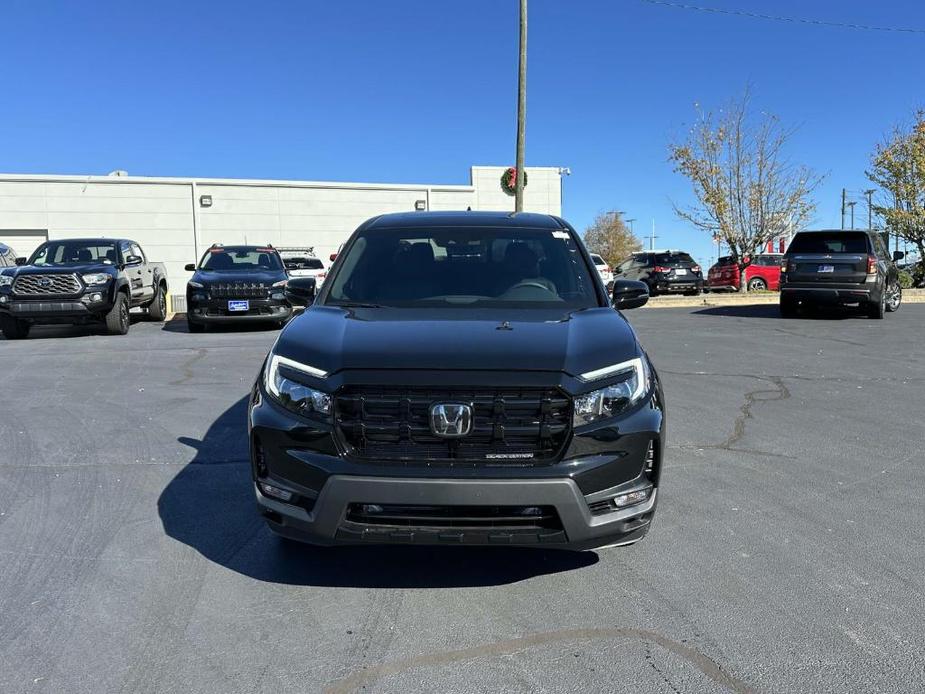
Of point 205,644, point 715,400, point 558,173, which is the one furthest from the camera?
point 558,173

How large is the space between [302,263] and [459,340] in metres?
16.3

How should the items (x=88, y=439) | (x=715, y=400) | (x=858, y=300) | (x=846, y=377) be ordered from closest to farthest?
(x=88, y=439)
(x=715, y=400)
(x=846, y=377)
(x=858, y=300)

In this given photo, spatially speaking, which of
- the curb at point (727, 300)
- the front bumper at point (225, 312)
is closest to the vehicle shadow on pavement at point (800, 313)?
the curb at point (727, 300)

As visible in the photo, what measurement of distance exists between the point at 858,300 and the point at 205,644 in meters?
14.8

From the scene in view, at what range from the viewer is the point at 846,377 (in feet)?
28.1

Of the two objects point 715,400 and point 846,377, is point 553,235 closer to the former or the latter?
point 715,400

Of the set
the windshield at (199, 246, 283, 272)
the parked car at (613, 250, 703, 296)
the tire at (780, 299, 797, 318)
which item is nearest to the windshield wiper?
the windshield at (199, 246, 283, 272)

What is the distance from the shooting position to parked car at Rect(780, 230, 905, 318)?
1476 centimetres

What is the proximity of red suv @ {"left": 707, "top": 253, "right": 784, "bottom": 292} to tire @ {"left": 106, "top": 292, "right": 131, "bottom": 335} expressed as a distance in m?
19.9

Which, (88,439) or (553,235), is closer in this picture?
(553,235)

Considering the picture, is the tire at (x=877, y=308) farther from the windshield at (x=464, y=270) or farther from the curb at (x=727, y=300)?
the windshield at (x=464, y=270)

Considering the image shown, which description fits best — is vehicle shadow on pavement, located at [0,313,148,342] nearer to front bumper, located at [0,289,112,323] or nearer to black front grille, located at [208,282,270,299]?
front bumper, located at [0,289,112,323]

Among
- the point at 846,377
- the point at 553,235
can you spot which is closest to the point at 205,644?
the point at 553,235

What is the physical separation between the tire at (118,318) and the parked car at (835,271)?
41.5ft
